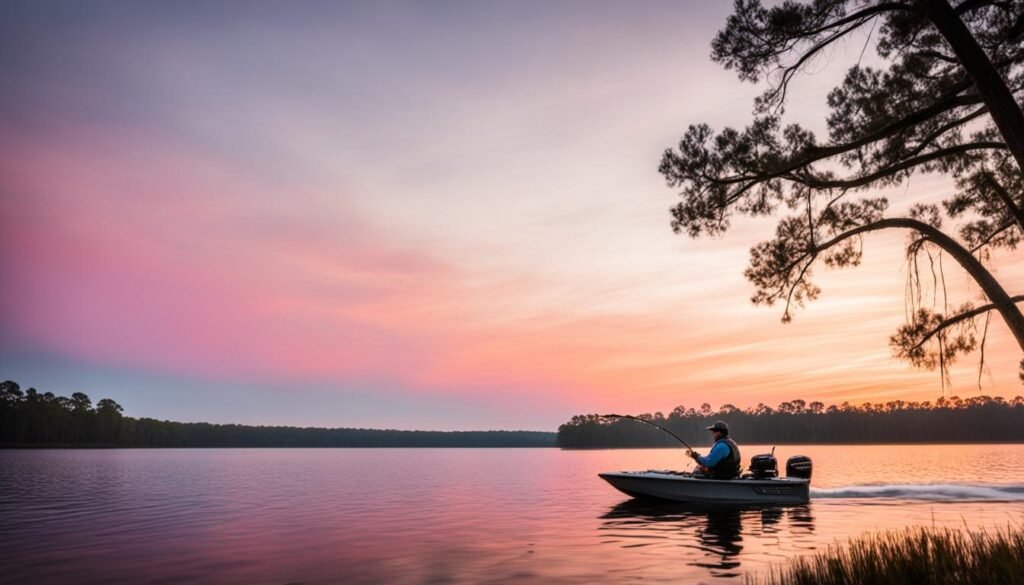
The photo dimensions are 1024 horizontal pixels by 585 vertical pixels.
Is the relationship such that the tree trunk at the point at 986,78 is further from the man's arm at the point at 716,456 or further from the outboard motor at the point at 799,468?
the outboard motor at the point at 799,468

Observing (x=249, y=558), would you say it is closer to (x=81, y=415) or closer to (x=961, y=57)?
(x=961, y=57)

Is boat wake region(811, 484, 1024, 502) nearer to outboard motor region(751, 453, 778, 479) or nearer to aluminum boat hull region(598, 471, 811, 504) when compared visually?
aluminum boat hull region(598, 471, 811, 504)

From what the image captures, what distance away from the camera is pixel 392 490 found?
39.5m

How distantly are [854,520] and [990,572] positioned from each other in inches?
638

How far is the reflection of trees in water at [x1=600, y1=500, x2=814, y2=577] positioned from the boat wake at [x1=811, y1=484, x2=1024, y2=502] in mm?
7942

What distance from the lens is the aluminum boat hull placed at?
22.5 meters

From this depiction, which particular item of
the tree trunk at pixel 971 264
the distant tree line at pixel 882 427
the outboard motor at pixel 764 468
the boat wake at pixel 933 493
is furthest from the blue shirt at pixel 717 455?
the distant tree line at pixel 882 427

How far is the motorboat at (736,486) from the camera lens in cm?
2258

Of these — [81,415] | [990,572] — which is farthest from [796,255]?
[81,415]

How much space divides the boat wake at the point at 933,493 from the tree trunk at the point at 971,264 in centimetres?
2225

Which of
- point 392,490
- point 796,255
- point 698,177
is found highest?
point 698,177

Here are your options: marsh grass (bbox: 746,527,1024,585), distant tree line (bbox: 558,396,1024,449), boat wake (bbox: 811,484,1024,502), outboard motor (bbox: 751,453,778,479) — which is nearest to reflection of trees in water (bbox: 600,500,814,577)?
outboard motor (bbox: 751,453,778,479)

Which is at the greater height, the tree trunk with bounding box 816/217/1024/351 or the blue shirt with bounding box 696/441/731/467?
the tree trunk with bounding box 816/217/1024/351

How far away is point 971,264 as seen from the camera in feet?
33.8
